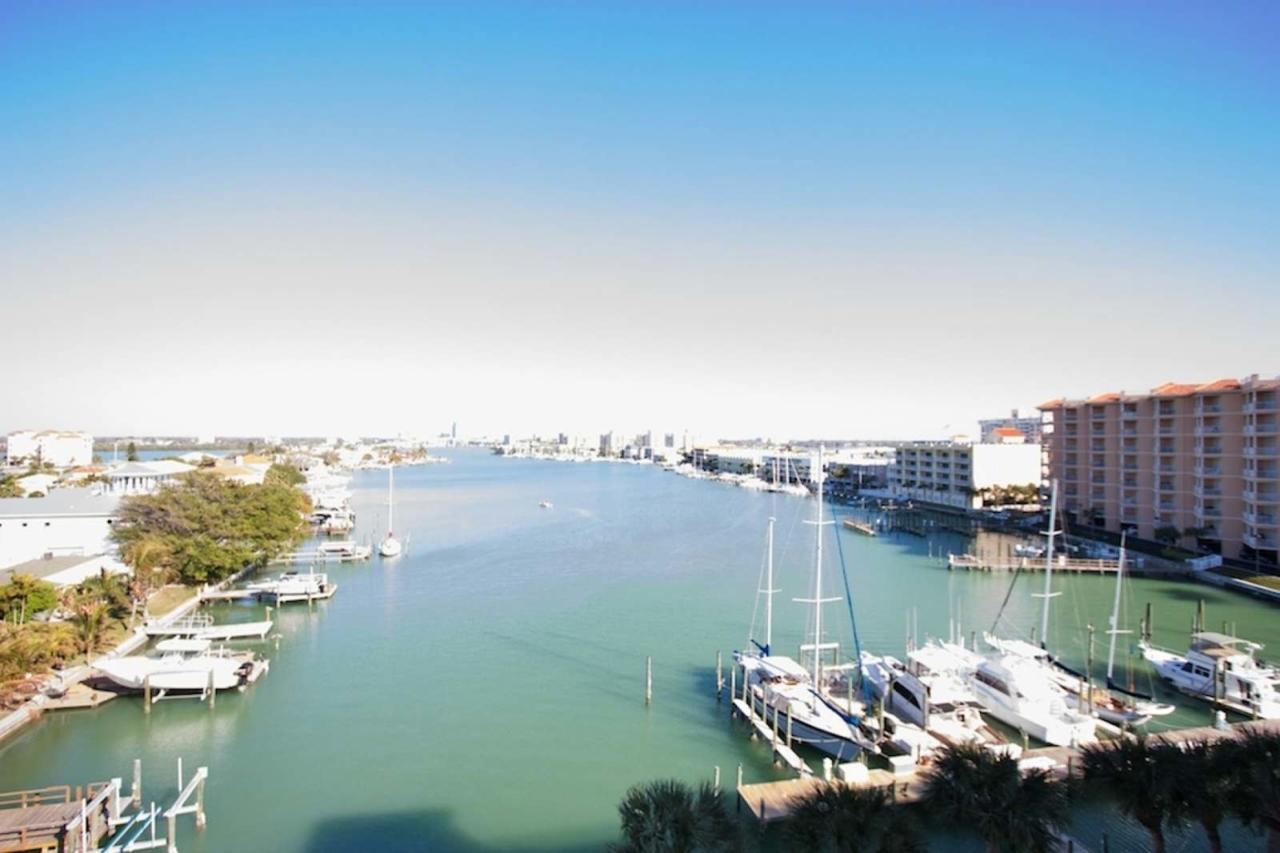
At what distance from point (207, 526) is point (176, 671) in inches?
468

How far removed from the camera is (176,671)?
1622cm

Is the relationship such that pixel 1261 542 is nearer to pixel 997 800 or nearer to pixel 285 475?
pixel 997 800

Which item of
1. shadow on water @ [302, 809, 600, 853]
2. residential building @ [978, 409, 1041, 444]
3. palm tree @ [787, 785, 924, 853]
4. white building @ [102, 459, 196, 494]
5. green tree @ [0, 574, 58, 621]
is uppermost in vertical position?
residential building @ [978, 409, 1041, 444]

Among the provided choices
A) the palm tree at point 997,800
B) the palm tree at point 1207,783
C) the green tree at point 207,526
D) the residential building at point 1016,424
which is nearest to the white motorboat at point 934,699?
the palm tree at point 1207,783

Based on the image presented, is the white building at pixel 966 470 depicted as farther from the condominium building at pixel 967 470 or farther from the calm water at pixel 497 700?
the calm water at pixel 497 700

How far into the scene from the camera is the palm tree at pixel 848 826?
20.2 feet

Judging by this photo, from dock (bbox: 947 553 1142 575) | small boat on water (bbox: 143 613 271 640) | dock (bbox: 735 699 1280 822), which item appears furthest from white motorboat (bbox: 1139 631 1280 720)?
small boat on water (bbox: 143 613 271 640)

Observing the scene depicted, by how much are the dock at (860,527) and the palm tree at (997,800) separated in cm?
3888

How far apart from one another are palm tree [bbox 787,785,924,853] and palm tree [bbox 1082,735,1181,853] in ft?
7.85

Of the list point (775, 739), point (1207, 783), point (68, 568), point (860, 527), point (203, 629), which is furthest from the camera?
point (860, 527)

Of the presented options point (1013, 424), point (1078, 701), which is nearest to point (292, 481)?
point (1078, 701)

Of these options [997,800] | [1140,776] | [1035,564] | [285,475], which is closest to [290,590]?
[997,800]

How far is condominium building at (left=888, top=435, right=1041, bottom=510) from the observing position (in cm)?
5088

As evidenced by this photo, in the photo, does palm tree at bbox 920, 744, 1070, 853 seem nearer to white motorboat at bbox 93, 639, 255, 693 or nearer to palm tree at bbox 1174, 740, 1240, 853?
palm tree at bbox 1174, 740, 1240, 853
